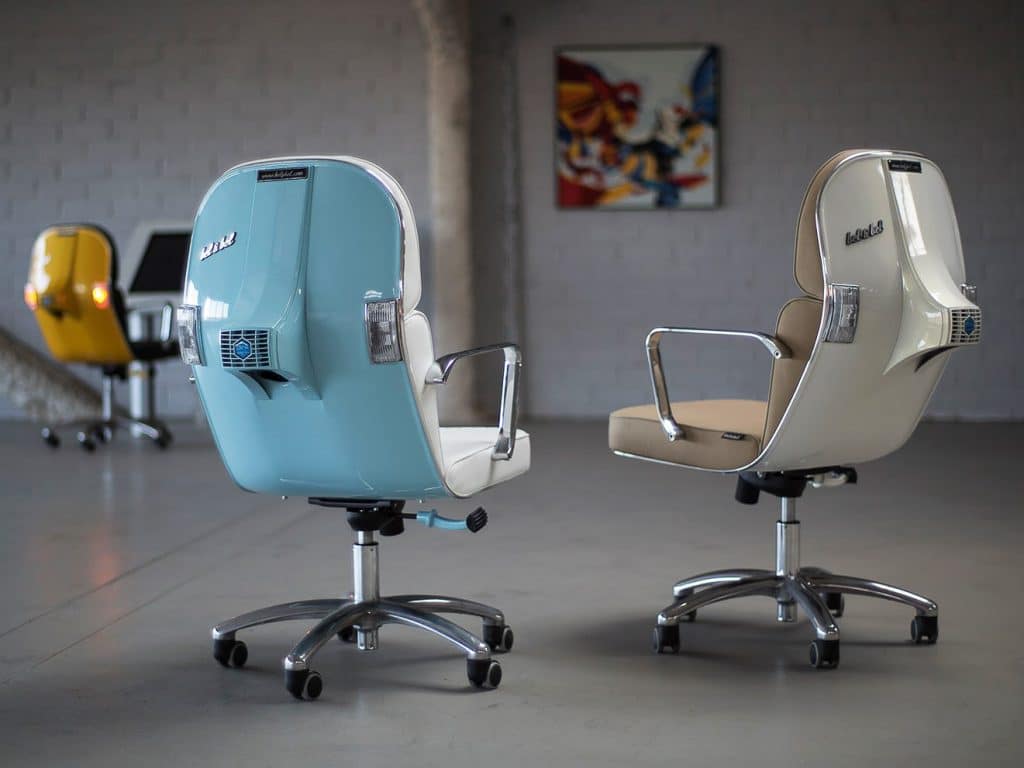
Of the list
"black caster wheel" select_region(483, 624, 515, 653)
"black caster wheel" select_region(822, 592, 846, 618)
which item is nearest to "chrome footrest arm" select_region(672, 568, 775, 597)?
"black caster wheel" select_region(822, 592, 846, 618)

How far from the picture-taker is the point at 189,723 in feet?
7.45

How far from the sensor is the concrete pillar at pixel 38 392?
25.2 feet

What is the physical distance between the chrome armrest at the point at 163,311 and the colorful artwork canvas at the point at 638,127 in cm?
247

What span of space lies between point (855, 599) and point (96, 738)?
5.91ft

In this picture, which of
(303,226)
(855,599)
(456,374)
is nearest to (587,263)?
(456,374)

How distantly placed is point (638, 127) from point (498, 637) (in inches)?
213

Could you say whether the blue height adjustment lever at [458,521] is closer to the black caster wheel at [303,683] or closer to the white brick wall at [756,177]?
the black caster wheel at [303,683]

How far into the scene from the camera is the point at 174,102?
7953 mm

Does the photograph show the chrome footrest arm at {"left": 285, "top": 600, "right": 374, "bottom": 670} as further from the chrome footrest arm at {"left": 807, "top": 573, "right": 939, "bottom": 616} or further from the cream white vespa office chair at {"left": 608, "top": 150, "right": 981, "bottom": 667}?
the chrome footrest arm at {"left": 807, "top": 573, "right": 939, "bottom": 616}

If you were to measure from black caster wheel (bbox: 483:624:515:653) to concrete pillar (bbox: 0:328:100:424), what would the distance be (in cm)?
549

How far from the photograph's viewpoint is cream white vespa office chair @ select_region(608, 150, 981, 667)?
2.53 m

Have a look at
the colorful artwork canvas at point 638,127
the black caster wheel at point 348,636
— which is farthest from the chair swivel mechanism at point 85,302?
the black caster wheel at point 348,636

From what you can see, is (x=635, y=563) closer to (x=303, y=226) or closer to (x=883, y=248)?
(x=883, y=248)

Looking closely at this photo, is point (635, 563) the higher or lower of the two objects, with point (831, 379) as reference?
lower
